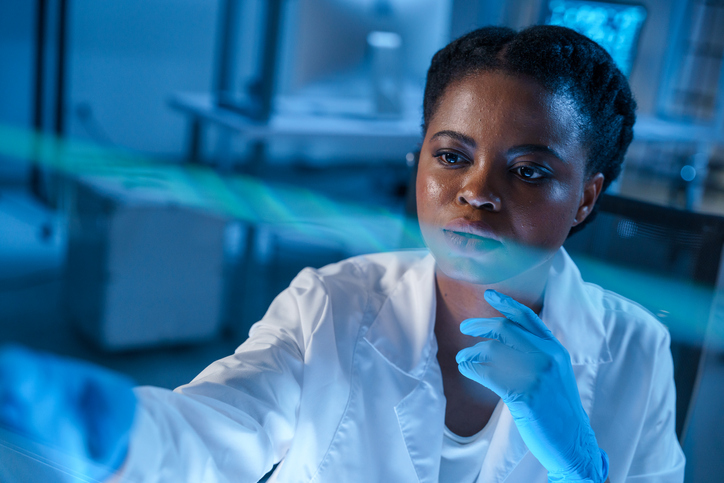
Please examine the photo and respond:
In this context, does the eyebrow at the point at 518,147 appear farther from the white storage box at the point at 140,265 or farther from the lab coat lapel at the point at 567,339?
the white storage box at the point at 140,265

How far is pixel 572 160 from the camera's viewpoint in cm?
93

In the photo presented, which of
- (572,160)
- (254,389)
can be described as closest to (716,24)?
(572,160)

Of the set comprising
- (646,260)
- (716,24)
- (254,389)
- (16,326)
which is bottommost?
(16,326)

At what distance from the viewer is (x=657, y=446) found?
106 cm

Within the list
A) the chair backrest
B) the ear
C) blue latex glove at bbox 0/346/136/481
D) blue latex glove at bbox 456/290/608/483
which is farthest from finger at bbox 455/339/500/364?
the chair backrest

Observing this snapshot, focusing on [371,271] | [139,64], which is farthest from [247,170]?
[139,64]

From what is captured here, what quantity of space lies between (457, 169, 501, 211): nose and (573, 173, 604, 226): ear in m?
0.23

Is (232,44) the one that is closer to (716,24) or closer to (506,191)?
(506,191)

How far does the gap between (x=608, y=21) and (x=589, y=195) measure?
10.8 ft

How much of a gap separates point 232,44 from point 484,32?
101 inches

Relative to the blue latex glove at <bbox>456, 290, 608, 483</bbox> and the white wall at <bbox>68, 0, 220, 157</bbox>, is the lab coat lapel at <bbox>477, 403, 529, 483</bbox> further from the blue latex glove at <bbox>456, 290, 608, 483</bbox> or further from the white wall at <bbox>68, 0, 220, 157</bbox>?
the white wall at <bbox>68, 0, 220, 157</bbox>

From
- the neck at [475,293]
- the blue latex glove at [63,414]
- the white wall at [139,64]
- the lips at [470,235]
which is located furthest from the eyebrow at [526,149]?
the white wall at [139,64]

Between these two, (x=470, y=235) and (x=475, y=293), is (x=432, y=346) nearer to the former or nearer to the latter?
(x=475, y=293)

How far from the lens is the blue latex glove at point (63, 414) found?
1.61ft
